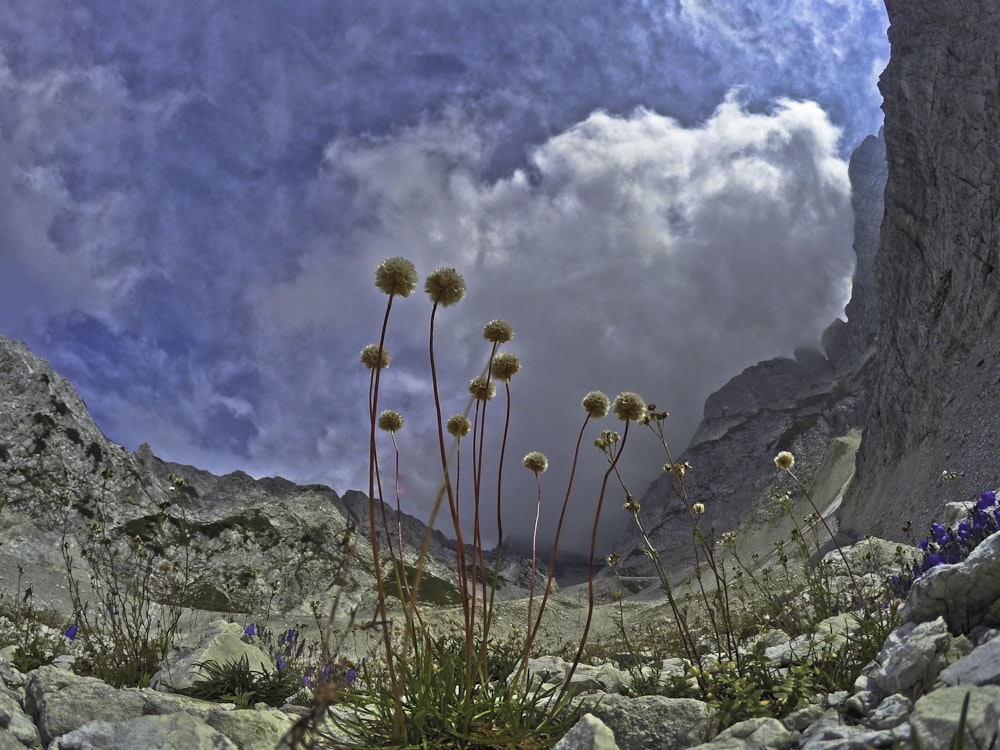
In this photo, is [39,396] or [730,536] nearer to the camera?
[730,536]

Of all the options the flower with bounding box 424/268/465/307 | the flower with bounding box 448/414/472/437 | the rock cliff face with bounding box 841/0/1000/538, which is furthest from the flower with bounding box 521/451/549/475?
the rock cliff face with bounding box 841/0/1000/538

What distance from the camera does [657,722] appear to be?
14.1 feet

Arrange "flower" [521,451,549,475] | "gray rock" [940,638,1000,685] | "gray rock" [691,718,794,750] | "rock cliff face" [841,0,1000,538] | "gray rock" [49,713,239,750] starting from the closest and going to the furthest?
"gray rock" [940,638,1000,685], "gray rock" [691,718,794,750], "gray rock" [49,713,239,750], "flower" [521,451,549,475], "rock cliff face" [841,0,1000,538]

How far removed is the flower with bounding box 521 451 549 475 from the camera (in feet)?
19.6

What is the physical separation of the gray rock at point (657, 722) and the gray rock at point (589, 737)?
24.6 inches

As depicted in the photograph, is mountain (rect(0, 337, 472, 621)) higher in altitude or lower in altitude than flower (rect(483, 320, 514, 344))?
higher

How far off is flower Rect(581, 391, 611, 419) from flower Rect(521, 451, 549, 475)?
2.74ft

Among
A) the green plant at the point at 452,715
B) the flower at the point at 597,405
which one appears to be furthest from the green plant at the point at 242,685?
the flower at the point at 597,405

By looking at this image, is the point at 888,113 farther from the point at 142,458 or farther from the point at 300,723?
the point at 142,458

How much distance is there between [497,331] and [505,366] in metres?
0.35

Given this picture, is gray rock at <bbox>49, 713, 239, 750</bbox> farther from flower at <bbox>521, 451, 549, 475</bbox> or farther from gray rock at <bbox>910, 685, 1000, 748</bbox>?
gray rock at <bbox>910, 685, 1000, 748</bbox>

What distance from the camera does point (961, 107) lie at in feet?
202

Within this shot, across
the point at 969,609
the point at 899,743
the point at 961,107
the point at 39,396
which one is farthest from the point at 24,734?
the point at 39,396

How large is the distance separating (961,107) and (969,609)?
7654 centimetres
